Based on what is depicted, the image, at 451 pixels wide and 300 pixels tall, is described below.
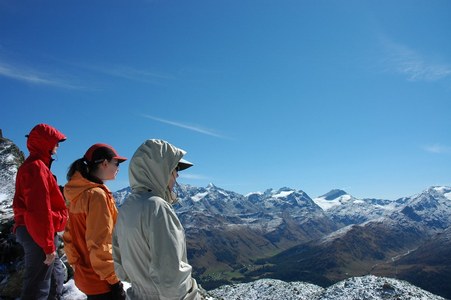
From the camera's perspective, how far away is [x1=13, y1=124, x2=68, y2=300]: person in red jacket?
6.80 m

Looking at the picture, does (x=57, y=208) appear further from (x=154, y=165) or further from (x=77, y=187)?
(x=154, y=165)

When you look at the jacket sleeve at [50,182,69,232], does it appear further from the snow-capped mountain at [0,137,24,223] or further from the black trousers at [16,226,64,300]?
the snow-capped mountain at [0,137,24,223]

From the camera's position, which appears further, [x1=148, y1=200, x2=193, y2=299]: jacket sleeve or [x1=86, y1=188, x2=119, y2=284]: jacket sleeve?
[x1=86, y1=188, x2=119, y2=284]: jacket sleeve

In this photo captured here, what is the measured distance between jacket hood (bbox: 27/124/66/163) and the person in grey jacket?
376cm

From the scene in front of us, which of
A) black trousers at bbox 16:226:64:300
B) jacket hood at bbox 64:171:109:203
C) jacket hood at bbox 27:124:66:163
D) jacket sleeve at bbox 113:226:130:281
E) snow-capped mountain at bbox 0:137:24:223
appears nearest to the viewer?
jacket sleeve at bbox 113:226:130:281

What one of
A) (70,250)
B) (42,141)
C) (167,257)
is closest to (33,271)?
(70,250)

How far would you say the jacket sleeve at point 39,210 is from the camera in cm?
676

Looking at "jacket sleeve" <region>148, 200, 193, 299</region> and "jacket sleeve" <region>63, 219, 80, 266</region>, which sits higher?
"jacket sleeve" <region>148, 200, 193, 299</region>

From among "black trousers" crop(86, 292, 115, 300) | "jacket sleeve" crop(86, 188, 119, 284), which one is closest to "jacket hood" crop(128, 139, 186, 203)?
"jacket sleeve" crop(86, 188, 119, 284)

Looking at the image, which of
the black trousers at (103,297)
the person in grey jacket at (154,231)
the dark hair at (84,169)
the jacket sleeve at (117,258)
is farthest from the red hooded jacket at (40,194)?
the person in grey jacket at (154,231)

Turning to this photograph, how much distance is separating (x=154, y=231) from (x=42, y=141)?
475cm

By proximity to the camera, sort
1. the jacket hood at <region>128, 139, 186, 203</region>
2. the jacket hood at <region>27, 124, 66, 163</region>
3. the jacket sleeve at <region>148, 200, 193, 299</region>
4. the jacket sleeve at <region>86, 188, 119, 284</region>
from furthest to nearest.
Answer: the jacket hood at <region>27, 124, 66, 163</region> < the jacket sleeve at <region>86, 188, 119, 284</region> < the jacket hood at <region>128, 139, 186, 203</region> < the jacket sleeve at <region>148, 200, 193, 299</region>

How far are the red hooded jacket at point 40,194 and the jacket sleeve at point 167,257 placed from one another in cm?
362

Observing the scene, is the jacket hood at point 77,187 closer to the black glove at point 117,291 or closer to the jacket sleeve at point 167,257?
the black glove at point 117,291
